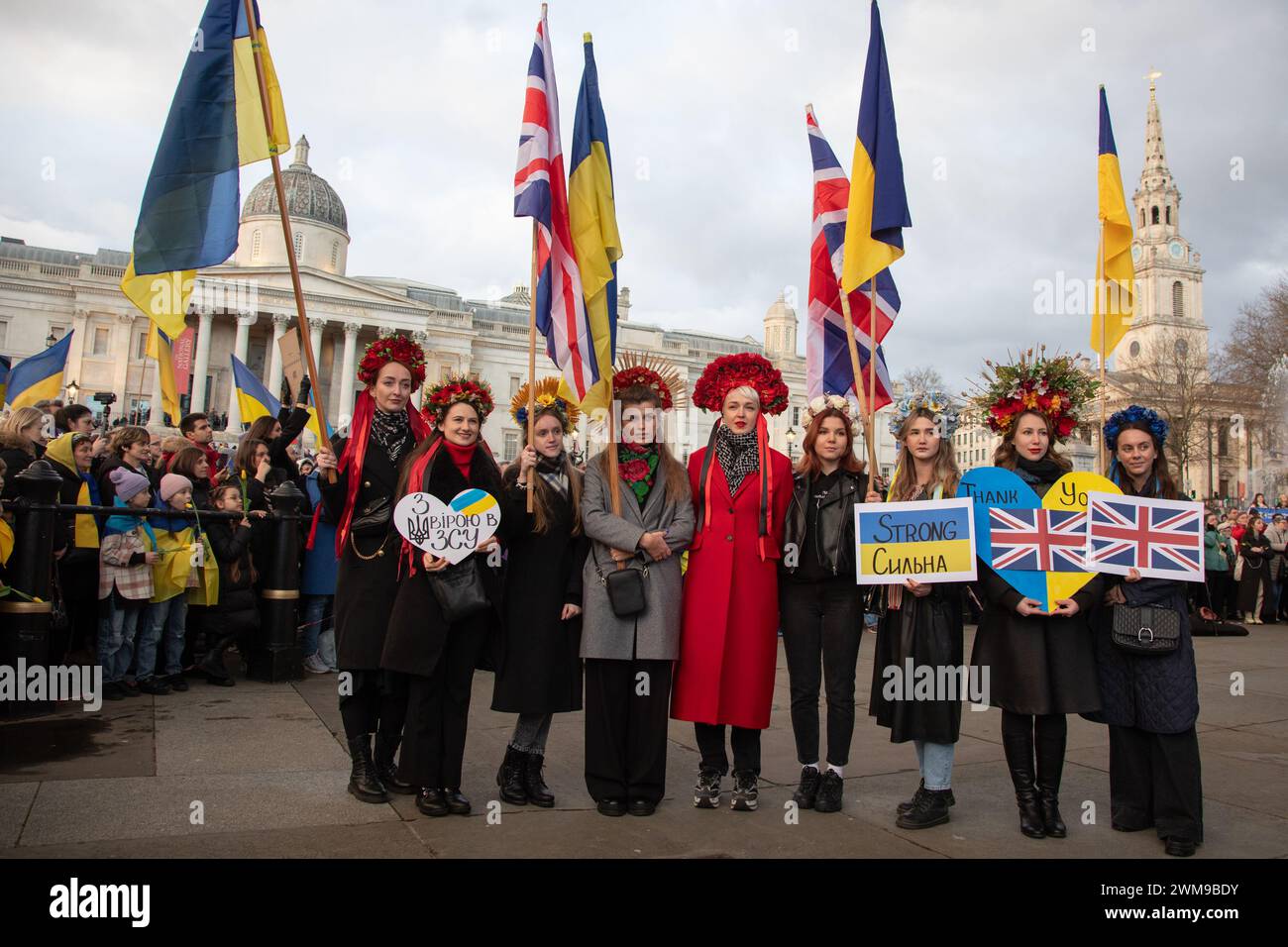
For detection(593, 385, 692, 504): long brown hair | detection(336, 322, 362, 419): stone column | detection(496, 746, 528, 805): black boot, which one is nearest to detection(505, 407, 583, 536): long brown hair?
detection(593, 385, 692, 504): long brown hair

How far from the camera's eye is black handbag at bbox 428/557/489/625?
14.2 feet

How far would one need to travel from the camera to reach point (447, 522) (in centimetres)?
440

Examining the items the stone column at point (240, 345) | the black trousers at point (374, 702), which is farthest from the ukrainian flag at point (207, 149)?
the stone column at point (240, 345)

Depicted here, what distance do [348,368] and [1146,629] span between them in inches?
2707

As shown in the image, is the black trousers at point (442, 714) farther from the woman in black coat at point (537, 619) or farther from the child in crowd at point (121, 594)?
the child in crowd at point (121, 594)

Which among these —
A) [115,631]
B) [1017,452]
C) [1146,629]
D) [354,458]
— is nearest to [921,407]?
[1017,452]


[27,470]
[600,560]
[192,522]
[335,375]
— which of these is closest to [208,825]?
[600,560]

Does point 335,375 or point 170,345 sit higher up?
point 335,375

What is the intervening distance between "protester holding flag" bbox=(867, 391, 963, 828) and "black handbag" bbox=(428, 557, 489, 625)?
198 centimetres

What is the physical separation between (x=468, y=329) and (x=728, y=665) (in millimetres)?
71551

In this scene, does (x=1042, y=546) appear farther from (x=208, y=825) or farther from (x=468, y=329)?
(x=468, y=329)

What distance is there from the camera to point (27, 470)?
20.0 ft

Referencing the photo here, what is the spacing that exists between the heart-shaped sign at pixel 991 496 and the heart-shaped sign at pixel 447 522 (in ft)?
7.79
